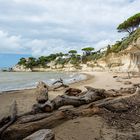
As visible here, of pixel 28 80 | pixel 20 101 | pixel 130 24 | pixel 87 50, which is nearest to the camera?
pixel 20 101

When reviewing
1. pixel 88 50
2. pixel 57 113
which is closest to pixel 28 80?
pixel 57 113

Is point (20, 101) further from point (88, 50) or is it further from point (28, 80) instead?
point (88, 50)

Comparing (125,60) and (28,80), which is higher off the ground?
(125,60)

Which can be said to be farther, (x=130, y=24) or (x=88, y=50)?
(x=88, y=50)

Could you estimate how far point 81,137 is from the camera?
19.1 ft

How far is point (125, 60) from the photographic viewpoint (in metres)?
50.5

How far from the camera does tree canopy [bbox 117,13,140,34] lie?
66.8 metres

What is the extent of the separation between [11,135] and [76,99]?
9.44ft

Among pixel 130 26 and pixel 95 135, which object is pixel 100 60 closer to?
pixel 130 26

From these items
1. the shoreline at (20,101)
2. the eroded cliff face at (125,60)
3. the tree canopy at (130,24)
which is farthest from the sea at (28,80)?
the tree canopy at (130,24)

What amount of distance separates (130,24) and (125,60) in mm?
22804

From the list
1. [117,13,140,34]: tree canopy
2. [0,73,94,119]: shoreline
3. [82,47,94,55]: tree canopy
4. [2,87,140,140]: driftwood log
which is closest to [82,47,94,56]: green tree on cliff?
[82,47,94,55]: tree canopy

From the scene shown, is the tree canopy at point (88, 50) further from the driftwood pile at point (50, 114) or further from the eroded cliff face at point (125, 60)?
the driftwood pile at point (50, 114)

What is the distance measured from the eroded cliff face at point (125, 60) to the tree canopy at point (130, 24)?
1211 centimetres
